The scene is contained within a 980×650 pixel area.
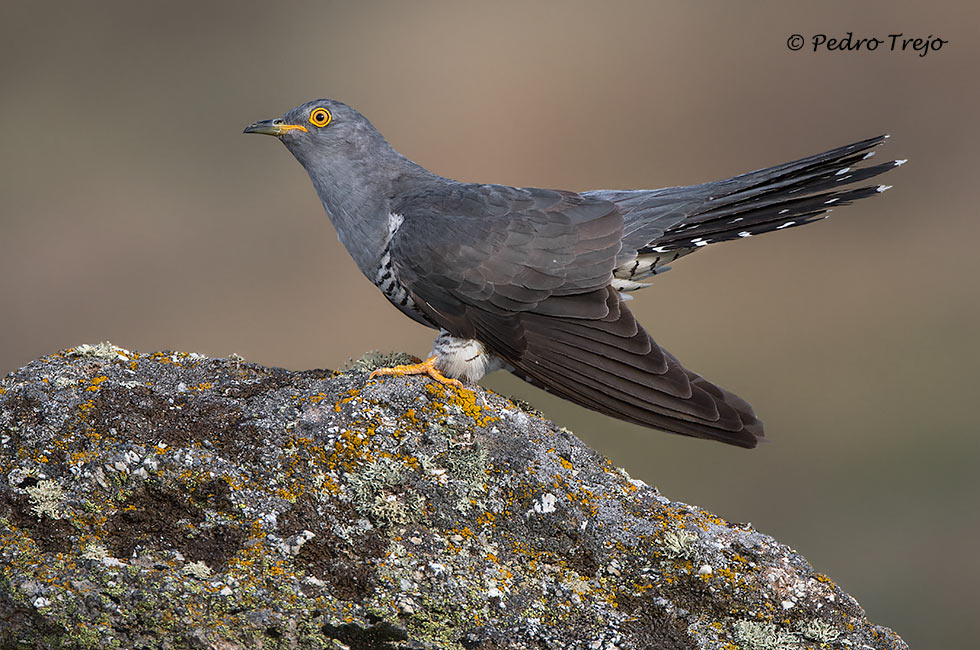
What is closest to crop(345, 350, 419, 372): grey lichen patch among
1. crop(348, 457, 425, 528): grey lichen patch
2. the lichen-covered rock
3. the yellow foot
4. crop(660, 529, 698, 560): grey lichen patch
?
the yellow foot

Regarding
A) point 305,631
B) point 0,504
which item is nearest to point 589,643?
point 305,631

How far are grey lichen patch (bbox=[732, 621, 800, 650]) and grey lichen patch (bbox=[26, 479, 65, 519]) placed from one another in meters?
2.40

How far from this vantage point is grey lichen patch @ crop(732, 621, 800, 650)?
2988 millimetres

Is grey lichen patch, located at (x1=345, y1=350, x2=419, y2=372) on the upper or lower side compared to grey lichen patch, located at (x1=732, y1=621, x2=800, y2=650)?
upper

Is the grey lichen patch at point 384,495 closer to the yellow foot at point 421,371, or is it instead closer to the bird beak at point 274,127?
the yellow foot at point 421,371

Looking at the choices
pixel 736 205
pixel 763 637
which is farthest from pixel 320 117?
pixel 763 637

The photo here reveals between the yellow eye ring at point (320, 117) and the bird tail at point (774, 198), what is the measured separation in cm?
194

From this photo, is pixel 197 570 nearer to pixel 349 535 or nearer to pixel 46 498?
pixel 349 535

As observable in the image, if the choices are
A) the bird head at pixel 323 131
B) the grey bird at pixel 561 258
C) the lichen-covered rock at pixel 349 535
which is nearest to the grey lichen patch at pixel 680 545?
the lichen-covered rock at pixel 349 535

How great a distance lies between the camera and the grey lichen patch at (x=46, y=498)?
9.89 feet

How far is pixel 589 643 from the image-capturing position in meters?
2.91

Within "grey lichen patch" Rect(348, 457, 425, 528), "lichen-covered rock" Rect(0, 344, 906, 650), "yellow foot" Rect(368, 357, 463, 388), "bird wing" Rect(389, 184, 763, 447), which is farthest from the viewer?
"bird wing" Rect(389, 184, 763, 447)

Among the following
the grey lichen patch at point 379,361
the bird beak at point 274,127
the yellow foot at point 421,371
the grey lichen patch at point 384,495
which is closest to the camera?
the grey lichen patch at point 384,495

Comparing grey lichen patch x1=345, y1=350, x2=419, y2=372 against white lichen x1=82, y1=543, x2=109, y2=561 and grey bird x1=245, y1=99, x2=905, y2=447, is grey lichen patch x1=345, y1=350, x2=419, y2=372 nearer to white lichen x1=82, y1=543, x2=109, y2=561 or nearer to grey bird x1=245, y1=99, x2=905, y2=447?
grey bird x1=245, y1=99, x2=905, y2=447
